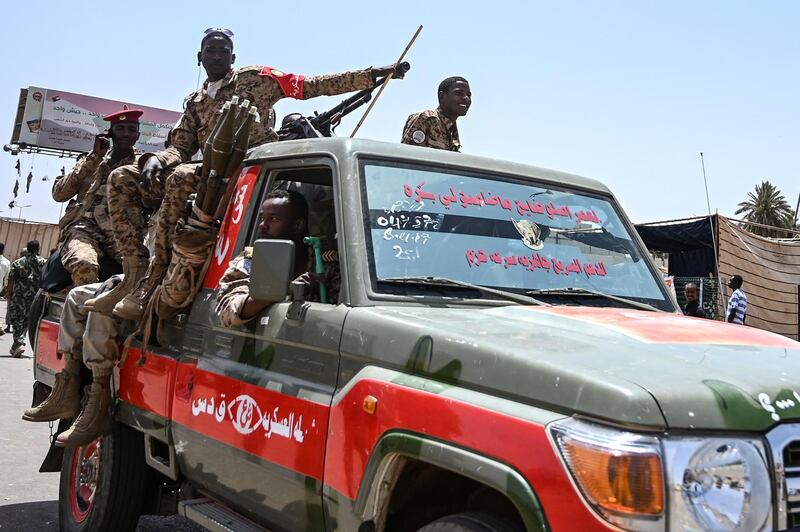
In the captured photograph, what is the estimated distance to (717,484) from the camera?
1731 millimetres

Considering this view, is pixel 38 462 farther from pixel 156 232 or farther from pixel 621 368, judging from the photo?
pixel 621 368

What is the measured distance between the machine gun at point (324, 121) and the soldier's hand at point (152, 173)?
126cm

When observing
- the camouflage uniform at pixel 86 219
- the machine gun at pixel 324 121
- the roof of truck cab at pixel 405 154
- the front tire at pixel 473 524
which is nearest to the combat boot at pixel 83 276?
the camouflage uniform at pixel 86 219

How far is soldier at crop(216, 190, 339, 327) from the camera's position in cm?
291

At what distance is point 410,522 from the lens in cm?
229

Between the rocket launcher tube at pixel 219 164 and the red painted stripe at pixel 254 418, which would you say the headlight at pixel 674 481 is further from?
the rocket launcher tube at pixel 219 164

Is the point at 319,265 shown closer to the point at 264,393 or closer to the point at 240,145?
the point at 264,393

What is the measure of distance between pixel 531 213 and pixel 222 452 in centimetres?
157

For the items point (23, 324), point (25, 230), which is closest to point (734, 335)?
point (23, 324)

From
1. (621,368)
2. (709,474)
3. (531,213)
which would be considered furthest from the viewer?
(531,213)

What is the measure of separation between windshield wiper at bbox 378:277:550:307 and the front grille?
3.48ft

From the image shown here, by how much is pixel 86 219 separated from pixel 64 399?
74.9 inches

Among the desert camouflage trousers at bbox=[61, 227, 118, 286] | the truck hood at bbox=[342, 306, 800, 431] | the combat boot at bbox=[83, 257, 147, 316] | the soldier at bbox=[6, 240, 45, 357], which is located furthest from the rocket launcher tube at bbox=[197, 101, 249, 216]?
the soldier at bbox=[6, 240, 45, 357]

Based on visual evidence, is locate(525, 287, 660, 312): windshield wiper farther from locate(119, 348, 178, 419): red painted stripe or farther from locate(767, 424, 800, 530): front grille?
locate(119, 348, 178, 419): red painted stripe
